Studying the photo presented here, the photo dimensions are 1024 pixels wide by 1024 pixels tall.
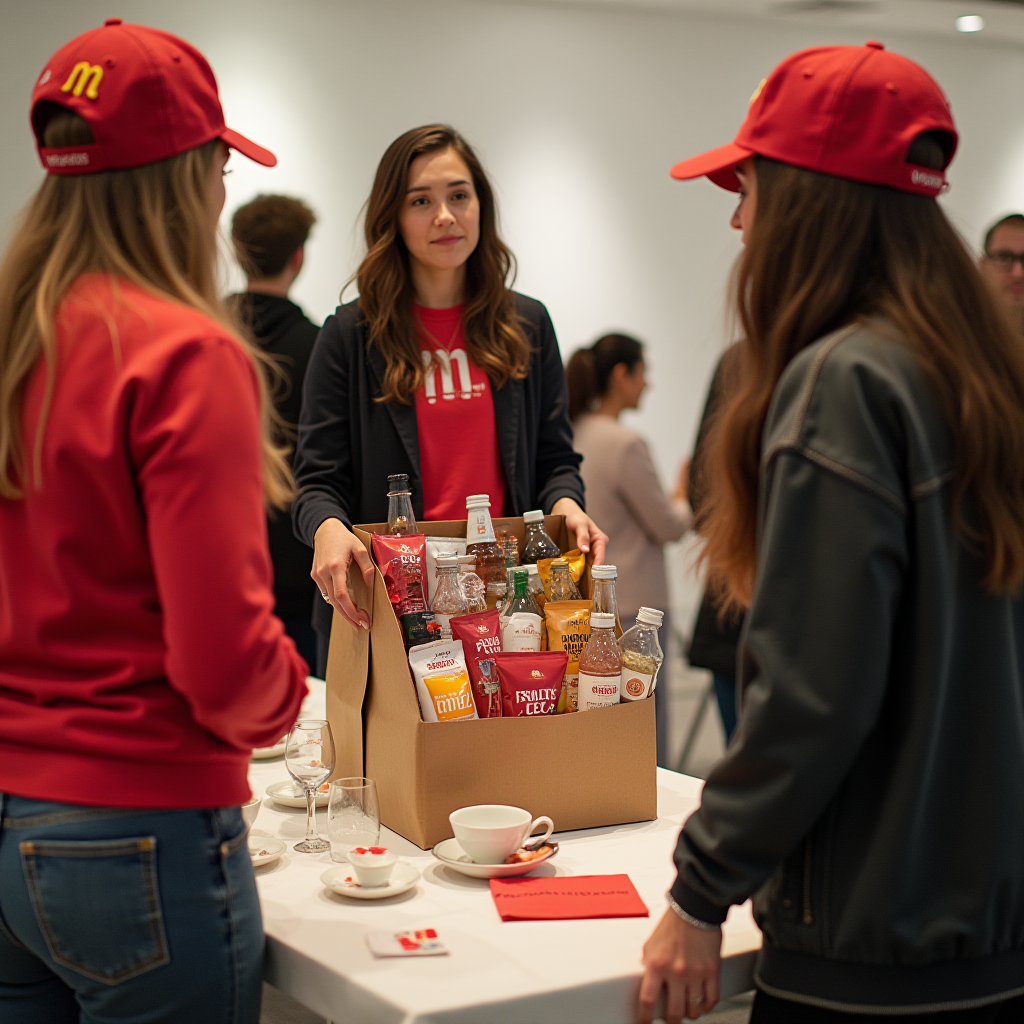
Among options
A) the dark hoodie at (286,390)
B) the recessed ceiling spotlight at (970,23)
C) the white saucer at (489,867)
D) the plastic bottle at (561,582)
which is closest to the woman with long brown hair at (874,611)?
the white saucer at (489,867)

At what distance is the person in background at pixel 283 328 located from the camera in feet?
9.73

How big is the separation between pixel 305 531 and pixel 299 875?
64cm

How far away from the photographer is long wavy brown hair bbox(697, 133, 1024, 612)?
98cm

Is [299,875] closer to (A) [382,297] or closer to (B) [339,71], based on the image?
(A) [382,297]

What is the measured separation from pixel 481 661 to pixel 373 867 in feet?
1.03

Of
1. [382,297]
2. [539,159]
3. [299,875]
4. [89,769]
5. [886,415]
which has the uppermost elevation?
[539,159]

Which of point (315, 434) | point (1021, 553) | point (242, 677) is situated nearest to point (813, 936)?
point (1021, 553)

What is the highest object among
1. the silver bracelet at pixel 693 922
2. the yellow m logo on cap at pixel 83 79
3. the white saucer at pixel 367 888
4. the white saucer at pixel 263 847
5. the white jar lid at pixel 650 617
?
the yellow m logo on cap at pixel 83 79

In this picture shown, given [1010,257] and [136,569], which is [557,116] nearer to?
[1010,257]

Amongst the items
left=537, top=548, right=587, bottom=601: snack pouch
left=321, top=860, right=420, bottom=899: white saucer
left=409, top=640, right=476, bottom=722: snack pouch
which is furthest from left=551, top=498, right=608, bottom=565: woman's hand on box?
left=321, top=860, right=420, bottom=899: white saucer

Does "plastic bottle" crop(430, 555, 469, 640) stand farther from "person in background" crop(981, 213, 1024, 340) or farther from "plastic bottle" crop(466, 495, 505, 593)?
A: "person in background" crop(981, 213, 1024, 340)

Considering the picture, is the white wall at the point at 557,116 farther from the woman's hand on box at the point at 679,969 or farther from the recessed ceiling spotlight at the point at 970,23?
the woman's hand on box at the point at 679,969

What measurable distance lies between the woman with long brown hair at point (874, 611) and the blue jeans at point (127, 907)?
0.44 m

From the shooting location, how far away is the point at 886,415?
3.15ft
